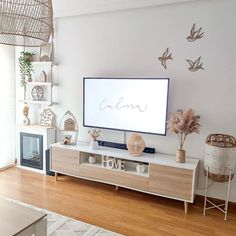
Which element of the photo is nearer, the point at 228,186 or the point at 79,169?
the point at 228,186

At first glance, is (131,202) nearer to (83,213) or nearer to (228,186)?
(83,213)

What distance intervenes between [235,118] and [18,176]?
311 cm

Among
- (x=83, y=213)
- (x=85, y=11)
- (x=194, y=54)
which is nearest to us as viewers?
(x=83, y=213)

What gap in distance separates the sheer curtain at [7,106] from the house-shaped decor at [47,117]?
20.6 inches

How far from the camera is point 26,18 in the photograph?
4.60 ft

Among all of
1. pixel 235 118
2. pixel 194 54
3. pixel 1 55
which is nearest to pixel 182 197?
pixel 235 118

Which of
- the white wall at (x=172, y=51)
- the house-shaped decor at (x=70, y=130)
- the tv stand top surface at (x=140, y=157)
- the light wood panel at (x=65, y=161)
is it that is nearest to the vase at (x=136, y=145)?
the tv stand top surface at (x=140, y=157)

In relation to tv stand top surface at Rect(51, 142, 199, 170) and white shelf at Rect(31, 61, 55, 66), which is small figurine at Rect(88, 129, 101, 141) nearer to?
tv stand top surface at Rect(51, 142, 199, 170)

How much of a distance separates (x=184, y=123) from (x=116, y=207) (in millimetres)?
1249

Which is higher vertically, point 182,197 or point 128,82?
point 128,82

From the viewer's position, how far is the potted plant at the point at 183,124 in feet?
9.07

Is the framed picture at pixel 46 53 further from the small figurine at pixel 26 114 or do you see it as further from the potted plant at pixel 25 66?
the small figurine at pixel 26 114

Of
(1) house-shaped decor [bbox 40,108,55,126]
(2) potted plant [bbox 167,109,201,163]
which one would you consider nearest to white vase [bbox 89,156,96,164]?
(1) house-shaped decor [bbox 40,108,55,126]

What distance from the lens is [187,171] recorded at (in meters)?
2.70
